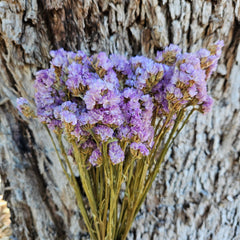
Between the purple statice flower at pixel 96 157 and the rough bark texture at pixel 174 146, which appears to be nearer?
the purple statice flower at pixel 96 157

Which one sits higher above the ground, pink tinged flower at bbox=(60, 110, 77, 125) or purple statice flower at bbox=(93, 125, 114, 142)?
pink tinged flower at bbox=(60, 110, 77, 125)

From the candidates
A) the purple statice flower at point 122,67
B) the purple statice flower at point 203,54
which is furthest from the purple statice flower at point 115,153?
the purple statice flower at point 203,54

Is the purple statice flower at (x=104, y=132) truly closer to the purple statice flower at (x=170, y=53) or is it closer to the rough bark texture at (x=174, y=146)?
the purple statice flower at (x=170, y=53)

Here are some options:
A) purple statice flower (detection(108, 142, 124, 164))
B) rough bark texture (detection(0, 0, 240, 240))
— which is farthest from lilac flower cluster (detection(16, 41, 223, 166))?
rough bark texture (detection(0, 0, 240, 240))

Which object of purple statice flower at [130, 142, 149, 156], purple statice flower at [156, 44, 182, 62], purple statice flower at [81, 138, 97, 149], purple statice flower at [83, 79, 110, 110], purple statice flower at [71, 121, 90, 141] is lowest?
purple statice flower at [130, 142, 149, 156]

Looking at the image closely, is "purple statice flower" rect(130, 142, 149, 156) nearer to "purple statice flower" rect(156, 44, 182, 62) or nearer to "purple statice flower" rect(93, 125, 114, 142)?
"purple statice flower" rect(93, 125, 114, 142)

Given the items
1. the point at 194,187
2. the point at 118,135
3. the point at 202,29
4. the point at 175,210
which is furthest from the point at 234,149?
the point at 118,135

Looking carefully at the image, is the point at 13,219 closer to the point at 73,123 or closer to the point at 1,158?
the point at 1,158

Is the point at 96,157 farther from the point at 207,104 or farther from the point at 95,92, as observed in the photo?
the point at 207,104
